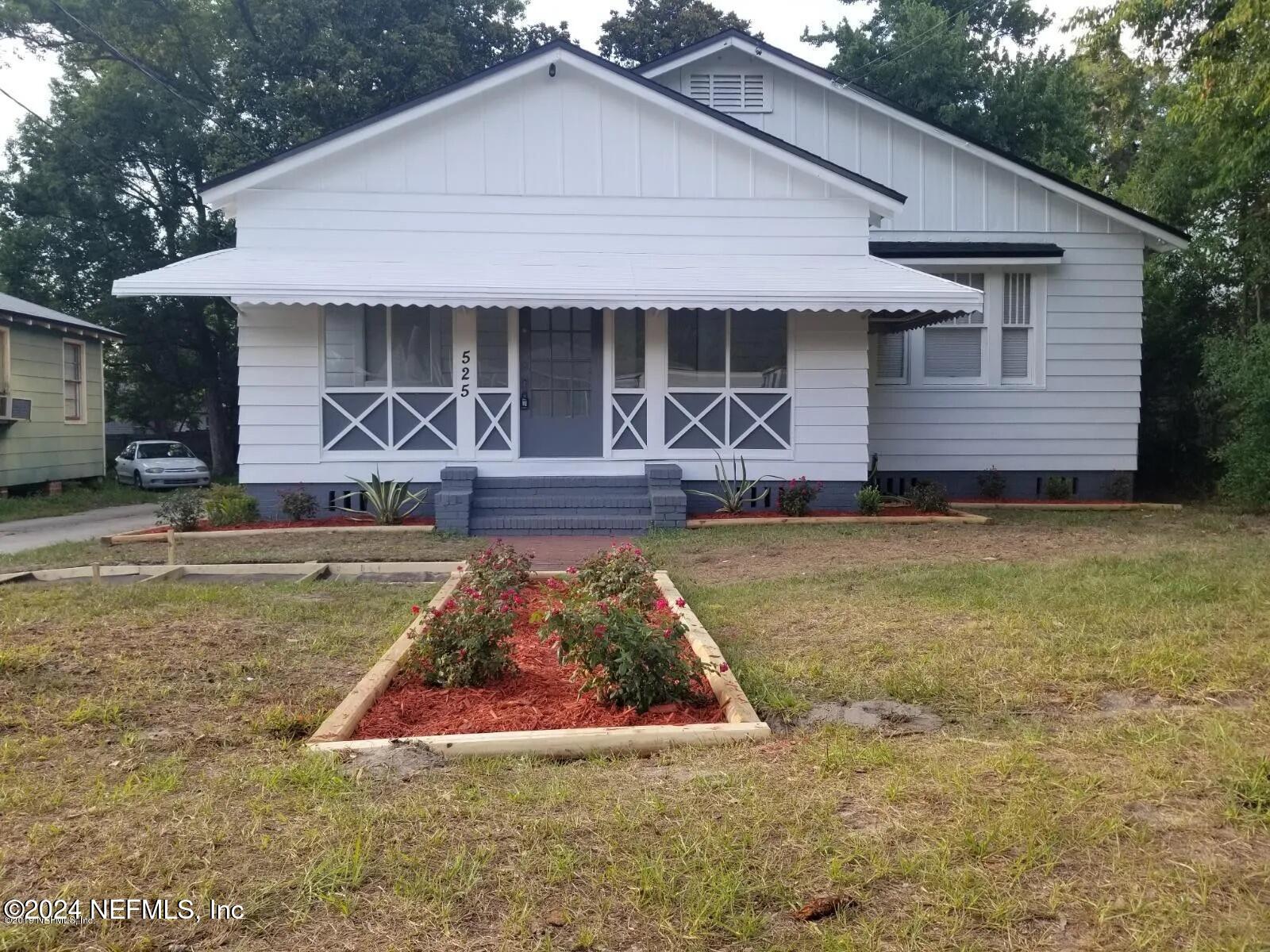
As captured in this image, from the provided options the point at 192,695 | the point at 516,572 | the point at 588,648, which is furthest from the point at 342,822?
the point at 516,572

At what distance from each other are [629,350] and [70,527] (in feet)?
29.8

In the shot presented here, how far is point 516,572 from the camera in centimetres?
711

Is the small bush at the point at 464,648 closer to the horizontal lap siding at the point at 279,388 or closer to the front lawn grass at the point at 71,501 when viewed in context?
the horizontal lap siding at the point at 279,388

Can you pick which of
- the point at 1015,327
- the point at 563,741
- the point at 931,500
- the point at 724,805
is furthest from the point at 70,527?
the point at 1015,327

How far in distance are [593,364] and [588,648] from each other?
8.89 metres

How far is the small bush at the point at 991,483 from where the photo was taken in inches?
589

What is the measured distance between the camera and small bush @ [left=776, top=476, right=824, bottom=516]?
12758 mm

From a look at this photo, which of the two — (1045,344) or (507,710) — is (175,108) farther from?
(507,710)

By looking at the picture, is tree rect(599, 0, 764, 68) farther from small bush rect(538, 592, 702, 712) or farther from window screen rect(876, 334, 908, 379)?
small bush rect(538, 592, 702, 712)

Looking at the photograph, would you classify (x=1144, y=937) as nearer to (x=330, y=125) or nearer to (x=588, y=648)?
(x=588, y=648)

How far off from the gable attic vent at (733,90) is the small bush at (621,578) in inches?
431

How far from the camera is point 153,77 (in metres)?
23.9

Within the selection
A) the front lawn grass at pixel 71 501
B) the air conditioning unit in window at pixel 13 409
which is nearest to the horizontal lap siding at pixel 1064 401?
the front lawn grass at pixel 71 501

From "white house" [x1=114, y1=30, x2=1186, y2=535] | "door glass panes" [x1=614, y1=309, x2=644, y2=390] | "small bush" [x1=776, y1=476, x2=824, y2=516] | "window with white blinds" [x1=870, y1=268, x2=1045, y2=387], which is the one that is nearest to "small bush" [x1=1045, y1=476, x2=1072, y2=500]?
"window with white blinds" [x1=870, y1=268, x2=1045, y2=387]
